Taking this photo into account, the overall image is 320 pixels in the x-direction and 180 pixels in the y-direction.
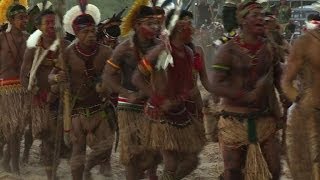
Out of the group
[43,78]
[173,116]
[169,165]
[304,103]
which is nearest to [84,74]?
[43,78]

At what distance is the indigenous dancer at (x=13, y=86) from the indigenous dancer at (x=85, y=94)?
1.61 m

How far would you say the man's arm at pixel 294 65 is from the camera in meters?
5.41

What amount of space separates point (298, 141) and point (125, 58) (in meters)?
2.27

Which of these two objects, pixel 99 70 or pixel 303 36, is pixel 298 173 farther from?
pixel 99 70

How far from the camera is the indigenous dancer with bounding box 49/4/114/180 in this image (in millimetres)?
7426

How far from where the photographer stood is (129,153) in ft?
23.6

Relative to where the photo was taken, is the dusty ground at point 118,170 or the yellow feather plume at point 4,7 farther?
the yellow feather plume at point 4,7

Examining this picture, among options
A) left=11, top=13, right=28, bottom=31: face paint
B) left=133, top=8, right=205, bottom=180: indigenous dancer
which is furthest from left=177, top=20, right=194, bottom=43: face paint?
left=11, top=13, right=28, bottom=31: face paint

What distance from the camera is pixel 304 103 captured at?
554 centimetres

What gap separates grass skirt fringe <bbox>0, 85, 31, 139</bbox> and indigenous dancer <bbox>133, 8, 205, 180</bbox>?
2.73 metres

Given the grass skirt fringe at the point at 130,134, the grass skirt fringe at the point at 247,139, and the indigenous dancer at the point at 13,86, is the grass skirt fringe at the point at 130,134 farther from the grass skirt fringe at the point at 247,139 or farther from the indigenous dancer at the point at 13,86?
the indigenous dancer at the point at 13,86

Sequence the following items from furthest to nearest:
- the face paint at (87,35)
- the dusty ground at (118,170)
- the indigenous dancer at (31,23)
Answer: the indigenous dancer at (31,23) → the dusty ground at (118,170) → the face paint at (87,35)

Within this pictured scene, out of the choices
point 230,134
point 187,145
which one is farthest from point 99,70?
point 230,134

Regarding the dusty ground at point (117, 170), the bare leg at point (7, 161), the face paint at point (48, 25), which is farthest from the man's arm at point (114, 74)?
the bare leg at point (7, 161)
